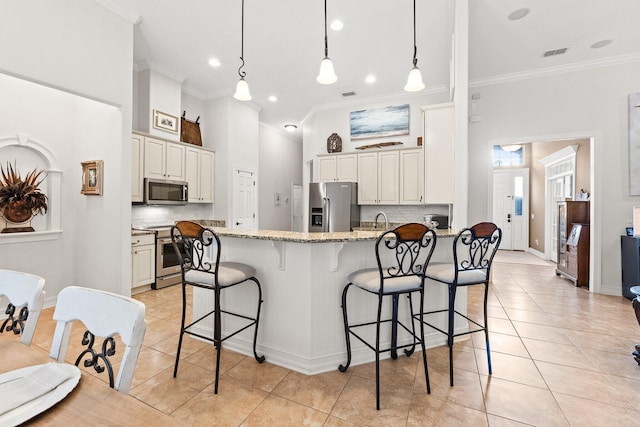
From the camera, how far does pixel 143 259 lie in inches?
165

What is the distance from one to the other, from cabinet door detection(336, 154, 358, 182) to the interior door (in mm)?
1956

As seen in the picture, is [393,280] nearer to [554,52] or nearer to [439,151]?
[439,151]

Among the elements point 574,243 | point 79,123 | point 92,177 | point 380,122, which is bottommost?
point 574,243

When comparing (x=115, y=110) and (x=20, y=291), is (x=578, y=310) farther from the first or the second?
(x=115, y=110)

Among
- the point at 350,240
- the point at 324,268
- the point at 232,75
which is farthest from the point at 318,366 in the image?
the point at 232,75

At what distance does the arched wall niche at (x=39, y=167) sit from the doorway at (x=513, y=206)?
988cm

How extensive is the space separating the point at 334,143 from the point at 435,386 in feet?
15.6

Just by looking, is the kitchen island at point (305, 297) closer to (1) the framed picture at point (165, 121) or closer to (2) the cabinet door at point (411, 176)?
(2) the cabinet door at point (411, 176)

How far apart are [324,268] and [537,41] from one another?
14.1ft

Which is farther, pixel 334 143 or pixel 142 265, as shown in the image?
pixel 334 143

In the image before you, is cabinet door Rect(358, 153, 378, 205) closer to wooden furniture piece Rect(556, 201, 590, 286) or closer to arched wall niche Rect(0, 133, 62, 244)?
wooden furniture piece Rect(556, 201, 590, 286)

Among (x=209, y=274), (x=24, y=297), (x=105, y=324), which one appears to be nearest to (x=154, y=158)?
(x=209, y=274)

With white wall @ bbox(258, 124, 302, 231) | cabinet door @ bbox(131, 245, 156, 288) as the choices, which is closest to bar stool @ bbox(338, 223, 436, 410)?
cabinet door @ bbox(131, 245, 156, 288)

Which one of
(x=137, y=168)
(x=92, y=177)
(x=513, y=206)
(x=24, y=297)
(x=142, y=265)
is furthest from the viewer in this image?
(x=513, y=206)
